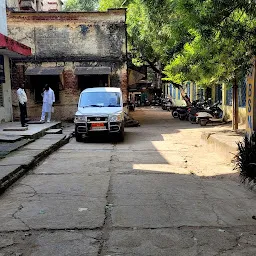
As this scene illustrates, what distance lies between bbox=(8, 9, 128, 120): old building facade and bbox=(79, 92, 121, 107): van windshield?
17.8 ft

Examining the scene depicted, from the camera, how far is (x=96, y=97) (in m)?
12.3

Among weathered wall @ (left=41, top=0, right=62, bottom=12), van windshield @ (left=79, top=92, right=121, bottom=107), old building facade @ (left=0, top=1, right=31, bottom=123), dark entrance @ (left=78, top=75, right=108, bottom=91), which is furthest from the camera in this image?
weathered wall @ (left=41, top=0, right=62, bottom=12)

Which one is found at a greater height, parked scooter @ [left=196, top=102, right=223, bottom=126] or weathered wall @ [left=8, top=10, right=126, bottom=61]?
weathered wall @ [left=8, top=10, right=126, bottom=61]

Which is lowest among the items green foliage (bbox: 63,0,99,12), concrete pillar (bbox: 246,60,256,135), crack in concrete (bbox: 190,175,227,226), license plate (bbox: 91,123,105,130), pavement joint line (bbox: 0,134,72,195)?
crack in concrete (bbox: 190,175,227,226)

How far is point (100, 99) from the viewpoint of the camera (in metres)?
12.2

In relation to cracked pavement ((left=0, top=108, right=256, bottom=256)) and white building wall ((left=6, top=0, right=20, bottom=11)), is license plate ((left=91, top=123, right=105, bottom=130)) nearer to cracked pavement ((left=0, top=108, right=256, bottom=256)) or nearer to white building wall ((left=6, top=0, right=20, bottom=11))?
cracked pavement ((left=0, top=108, right=256, bottom=256))

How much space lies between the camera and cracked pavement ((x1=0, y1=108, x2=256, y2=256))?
11.5ft

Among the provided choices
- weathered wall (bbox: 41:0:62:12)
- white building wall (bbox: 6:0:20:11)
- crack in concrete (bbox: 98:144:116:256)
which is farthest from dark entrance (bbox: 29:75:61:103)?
weathered wall (bbox: 41:0:62:12)

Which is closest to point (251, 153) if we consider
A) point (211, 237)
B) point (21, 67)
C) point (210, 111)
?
point (211, 237)

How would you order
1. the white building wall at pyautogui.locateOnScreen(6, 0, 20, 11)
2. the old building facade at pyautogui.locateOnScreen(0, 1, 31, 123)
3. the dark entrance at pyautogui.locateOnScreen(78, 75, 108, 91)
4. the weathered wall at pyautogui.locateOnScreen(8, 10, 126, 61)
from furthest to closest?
1. the white building wall at pyautogui.locateOnScreen(6, 0, 20, 11)
2. the dark entrance at pyautogui.locateOnScreen(78, 75, 108, 91)
3. the weathered wall at pyautogui.locateOnScreen(8, 10, 126, 61)
4. the old building facade at pyautogui.locateOnScreen(0, 1, 31, 123)

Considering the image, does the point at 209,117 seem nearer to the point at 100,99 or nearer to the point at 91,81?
the point at 91,81

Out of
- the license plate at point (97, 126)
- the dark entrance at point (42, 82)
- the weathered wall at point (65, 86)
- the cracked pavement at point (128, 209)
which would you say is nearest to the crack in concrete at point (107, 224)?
the cracked pavement at point (128, 209)

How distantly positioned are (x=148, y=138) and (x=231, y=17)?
6.99 m

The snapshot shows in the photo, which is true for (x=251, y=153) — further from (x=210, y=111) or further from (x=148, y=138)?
(x=210, y=111)
